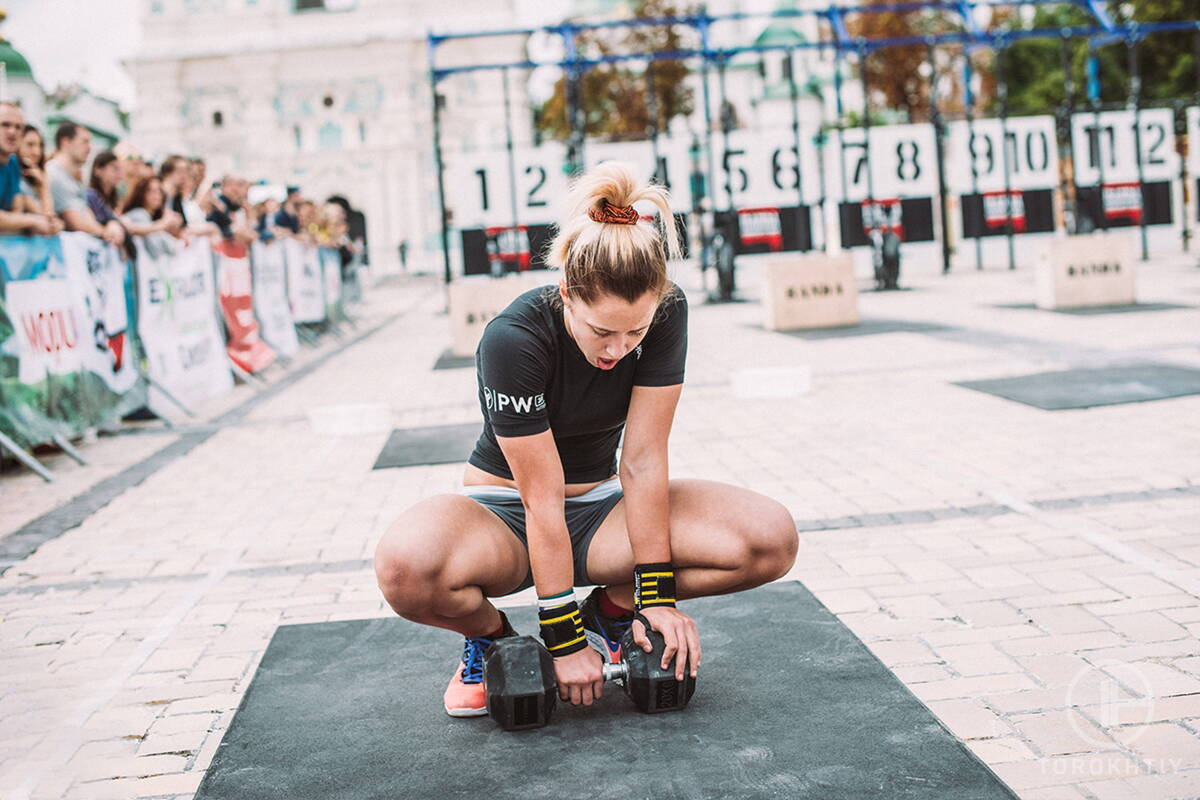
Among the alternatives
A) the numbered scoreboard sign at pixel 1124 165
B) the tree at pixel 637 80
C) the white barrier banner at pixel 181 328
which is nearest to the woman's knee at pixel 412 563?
the white barrier banner at pixel 181 328

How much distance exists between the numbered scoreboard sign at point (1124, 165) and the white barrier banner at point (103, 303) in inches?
545

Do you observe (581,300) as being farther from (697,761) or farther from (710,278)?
(710,278)

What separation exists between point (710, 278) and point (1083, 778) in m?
24.1

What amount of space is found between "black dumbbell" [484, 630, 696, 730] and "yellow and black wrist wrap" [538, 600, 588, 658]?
0.03 meters

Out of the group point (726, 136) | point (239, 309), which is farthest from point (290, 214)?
point (726, 136)

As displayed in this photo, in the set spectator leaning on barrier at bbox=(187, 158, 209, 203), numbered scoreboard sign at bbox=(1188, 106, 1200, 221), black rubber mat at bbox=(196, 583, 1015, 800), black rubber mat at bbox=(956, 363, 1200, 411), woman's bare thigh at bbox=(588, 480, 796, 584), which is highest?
numbered scoreboard sign at bbox=(1188, 106, 1200, 221)

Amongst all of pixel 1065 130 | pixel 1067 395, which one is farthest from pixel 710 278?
pixel 1067 395

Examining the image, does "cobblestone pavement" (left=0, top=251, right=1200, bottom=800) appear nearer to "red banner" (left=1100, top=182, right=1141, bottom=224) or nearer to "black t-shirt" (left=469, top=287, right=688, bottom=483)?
"black t-shirt" (left=469, top=287, right=688, bottom=483)

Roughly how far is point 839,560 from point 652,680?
154cm

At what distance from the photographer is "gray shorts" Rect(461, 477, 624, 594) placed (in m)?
2.95

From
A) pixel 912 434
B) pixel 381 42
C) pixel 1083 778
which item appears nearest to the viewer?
pixel 1083 778

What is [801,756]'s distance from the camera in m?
2.54

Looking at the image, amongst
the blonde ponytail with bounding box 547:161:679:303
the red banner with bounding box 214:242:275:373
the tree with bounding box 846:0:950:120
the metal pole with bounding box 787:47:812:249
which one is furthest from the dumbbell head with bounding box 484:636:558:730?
the tree with bounding box 846:0:950:120

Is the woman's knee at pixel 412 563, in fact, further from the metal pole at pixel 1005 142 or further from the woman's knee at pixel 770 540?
the metal pole at pixel 1005 142
